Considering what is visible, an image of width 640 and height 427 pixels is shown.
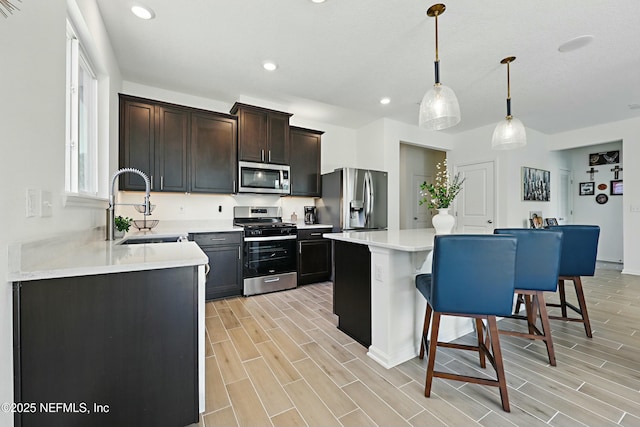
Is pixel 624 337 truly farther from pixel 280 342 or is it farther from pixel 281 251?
pixel 281 251

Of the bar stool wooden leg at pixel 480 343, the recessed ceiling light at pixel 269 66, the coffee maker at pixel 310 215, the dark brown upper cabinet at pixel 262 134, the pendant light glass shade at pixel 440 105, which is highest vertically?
the recessed ceiling light at pixel 269 66

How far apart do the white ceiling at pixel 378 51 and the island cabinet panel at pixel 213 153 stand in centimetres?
45

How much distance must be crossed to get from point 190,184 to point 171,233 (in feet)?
3.00

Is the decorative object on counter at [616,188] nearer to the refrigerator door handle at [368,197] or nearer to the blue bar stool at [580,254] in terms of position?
the blue bar stool at [580,254]

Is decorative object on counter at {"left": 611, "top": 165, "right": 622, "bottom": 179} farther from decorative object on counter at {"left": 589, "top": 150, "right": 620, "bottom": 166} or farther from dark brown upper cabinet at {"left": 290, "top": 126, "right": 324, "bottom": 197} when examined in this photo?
dark brown upper cabinet at {"left": 290, "top": 126, "right": 324, "bottom": 197}

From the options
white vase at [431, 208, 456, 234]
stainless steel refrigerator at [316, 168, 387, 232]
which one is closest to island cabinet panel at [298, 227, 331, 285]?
stainless steel refrigerator at [316, 168, 387, 232]

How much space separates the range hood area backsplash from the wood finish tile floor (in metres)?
1.72

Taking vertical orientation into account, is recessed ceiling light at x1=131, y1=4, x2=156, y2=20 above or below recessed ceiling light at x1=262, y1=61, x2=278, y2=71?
below

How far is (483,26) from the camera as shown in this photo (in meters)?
2.31

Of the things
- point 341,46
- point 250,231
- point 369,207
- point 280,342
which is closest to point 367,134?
point 369,207

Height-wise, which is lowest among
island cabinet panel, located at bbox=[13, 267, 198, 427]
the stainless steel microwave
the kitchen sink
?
island cabinet panel, located at bbox=[13, 267, 198, 427]

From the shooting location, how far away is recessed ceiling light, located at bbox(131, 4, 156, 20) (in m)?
2.12

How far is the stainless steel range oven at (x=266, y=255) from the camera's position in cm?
348

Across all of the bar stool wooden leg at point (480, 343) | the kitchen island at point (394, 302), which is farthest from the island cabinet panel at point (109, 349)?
the bar stool wooden leg at point (480, 343)
